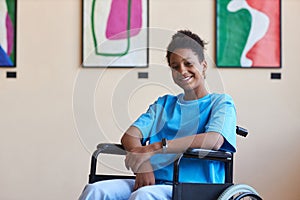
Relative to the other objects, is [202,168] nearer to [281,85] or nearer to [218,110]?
[218,110]

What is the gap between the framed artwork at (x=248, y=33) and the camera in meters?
3.06

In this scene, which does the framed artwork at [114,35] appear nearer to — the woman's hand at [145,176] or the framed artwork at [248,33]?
the framed artwork at [248,33]

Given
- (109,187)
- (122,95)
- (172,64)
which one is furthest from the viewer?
(122,95)

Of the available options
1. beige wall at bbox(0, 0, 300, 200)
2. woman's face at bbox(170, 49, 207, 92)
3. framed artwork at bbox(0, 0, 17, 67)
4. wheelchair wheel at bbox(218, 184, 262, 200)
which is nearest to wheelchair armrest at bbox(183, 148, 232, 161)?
wheelchair wheel at bbox(218, 184, 262, 200)

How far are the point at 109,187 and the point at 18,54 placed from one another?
61.5 inches

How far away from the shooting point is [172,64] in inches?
76.5

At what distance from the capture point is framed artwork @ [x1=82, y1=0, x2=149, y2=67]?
120 inches

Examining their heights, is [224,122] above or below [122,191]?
above

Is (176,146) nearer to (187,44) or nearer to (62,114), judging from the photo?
(187,44)

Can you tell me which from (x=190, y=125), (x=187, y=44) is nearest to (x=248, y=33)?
(x=187, y=44)

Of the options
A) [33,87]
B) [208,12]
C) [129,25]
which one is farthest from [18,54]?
[208,12]

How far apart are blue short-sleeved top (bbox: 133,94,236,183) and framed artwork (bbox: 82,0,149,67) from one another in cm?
106

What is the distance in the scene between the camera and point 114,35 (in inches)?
120

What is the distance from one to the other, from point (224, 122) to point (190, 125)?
0.16m
